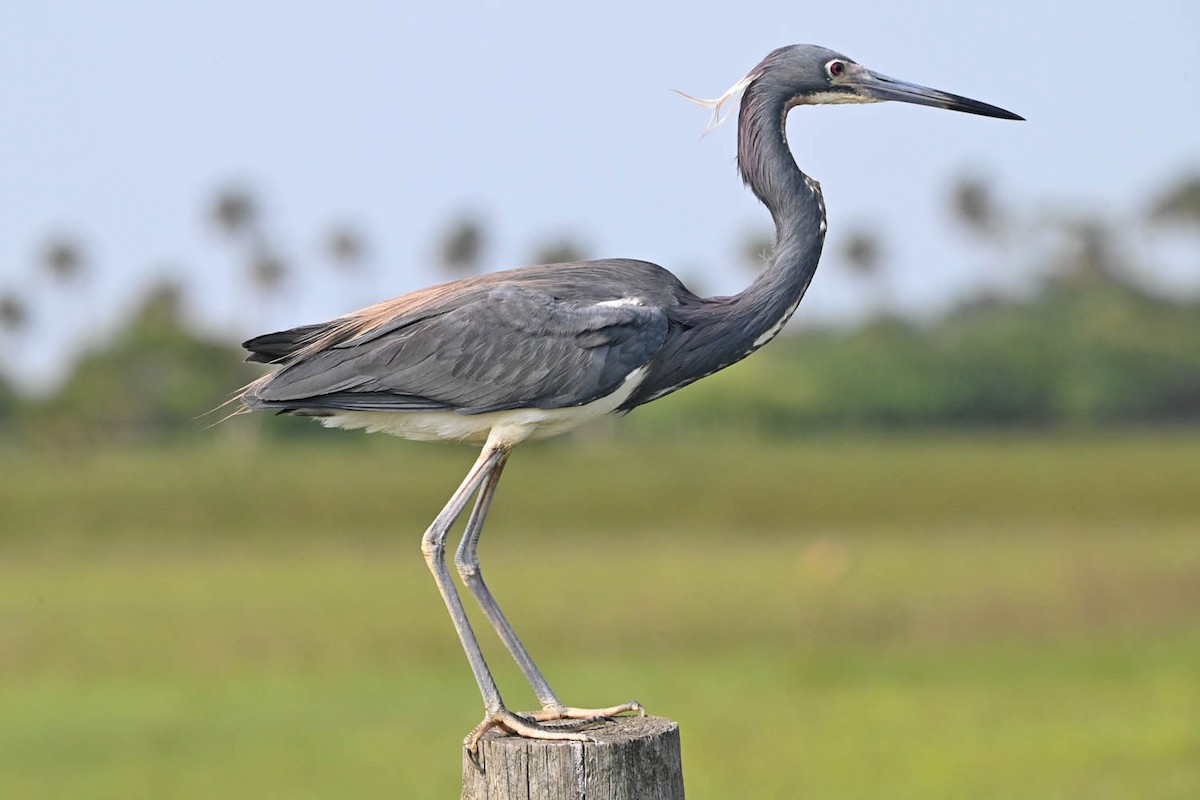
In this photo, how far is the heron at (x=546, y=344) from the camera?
5879 mm

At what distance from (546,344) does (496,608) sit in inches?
42.9

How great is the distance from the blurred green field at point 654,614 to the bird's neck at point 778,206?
56.2 feet

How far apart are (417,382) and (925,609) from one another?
32013 mm

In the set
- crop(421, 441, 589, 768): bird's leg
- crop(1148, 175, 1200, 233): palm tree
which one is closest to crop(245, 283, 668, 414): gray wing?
crop(421, 441, 589, 768): bird's leg

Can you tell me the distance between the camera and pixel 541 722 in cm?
608

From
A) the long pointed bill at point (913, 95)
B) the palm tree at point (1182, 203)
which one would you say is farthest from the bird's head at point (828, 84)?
the palm tree at point (1182, 203)

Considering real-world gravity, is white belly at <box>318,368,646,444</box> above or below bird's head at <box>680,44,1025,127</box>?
below

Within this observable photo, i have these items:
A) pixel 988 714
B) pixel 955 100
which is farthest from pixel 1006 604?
pixel 955 100

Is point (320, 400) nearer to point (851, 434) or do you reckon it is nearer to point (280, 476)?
point (280, 476)

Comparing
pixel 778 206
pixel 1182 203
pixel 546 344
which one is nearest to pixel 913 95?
pixel 778 206

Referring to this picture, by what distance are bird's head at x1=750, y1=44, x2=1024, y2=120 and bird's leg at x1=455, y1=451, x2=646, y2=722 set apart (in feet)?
5.90

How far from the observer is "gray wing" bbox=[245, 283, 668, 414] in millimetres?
5855

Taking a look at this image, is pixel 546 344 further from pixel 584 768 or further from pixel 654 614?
pixel 654 614

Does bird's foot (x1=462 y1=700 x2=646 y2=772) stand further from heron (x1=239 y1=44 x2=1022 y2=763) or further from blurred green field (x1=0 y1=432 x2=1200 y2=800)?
blurred green field (x1=0 y1=432 x2=1200 y2=800)
